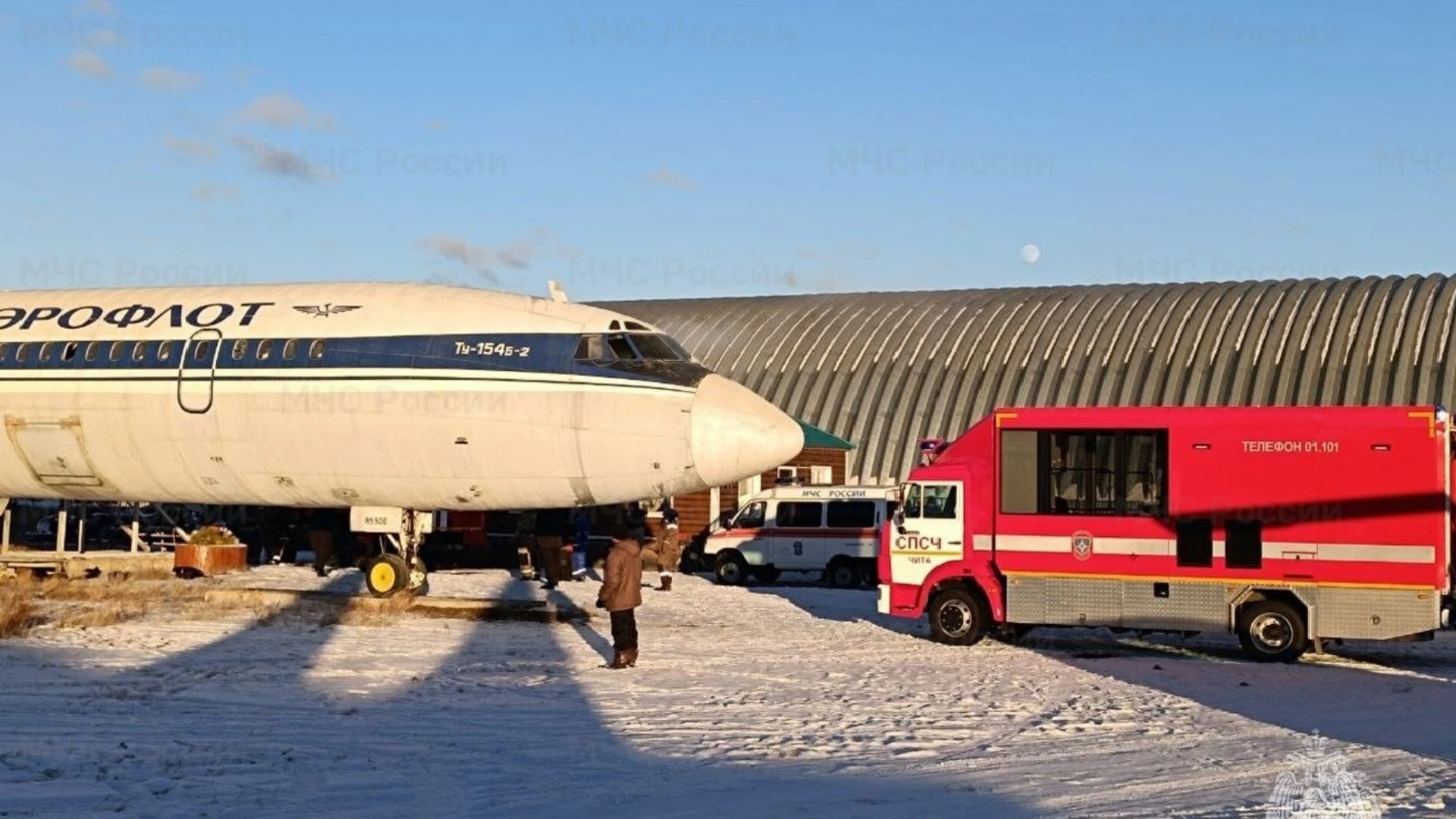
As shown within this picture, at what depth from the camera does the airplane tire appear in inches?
1003

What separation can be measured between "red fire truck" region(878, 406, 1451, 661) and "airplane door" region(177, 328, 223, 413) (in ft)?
36.2

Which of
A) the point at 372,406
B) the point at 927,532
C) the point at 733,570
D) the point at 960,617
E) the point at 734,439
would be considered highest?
the point at 372,406

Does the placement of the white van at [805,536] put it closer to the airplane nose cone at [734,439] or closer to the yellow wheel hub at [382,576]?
the yellow wheel hub at [382,576]

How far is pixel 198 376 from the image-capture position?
2444 cm

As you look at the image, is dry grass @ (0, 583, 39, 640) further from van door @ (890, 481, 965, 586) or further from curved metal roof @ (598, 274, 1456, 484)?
curved metal roof @ (598, 274, 1456, 484)

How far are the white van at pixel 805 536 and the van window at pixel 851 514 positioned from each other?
2 cm

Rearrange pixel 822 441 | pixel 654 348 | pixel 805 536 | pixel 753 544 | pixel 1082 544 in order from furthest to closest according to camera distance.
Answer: pixel 822 441, pixel 753 544, pixel 805 536, pixel 654 348, pixel 1082 544

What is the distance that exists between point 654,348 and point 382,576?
6.30 meters

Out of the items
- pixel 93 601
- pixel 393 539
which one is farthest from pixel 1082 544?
pixel 93 601

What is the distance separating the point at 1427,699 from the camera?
17547 millimetres

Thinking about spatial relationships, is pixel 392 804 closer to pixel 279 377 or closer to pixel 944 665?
pixel 944 665

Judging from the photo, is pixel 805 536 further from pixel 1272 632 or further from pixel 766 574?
pixel 1272 632

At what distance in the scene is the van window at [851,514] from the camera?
116 feet

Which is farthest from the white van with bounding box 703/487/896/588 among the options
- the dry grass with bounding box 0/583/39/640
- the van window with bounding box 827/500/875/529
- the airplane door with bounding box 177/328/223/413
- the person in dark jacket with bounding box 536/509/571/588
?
the dry grass with bounding box 0/583/39/640
